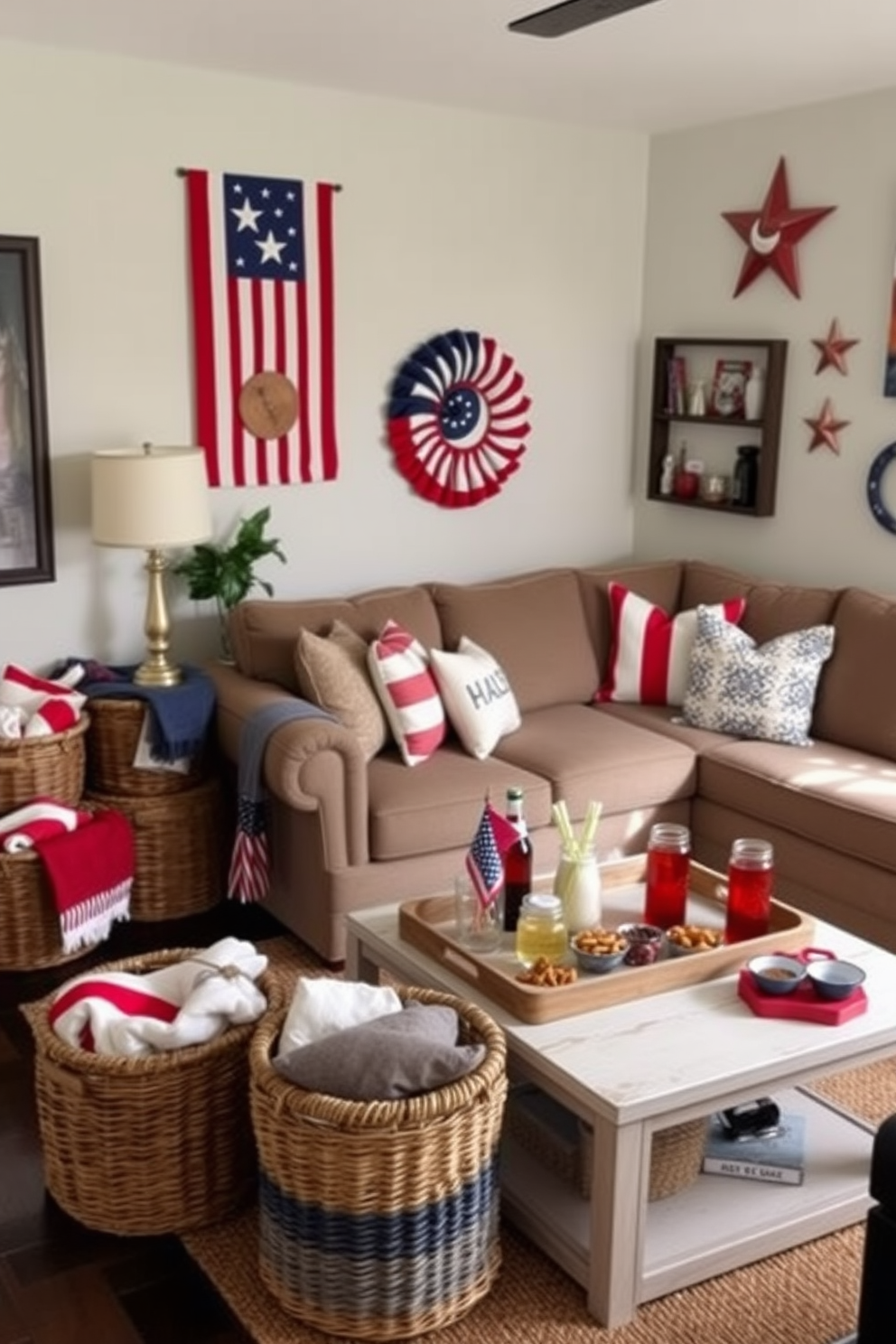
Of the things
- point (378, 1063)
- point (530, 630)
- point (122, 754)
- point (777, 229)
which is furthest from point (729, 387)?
point (378, 1063)

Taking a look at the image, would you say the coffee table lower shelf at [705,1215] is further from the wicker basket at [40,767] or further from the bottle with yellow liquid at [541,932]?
the wicker basket at [40,767]

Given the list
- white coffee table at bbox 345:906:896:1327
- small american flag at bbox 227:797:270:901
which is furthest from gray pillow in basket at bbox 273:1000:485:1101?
small american flag at bbox 227:797:270:901

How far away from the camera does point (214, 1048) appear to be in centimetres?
250

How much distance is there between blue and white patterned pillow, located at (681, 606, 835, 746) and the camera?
13.5 ft

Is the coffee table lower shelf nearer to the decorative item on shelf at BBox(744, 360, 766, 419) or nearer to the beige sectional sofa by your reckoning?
the beige sectional sofa

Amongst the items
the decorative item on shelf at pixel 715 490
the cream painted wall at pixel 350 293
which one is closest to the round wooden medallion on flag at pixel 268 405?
the cream painted wall at pixel 350 293

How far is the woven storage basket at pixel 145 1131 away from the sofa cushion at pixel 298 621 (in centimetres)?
162

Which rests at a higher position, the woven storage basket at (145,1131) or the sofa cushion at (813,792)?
the sofa cushion at (813,792)

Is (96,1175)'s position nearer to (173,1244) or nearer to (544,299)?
(173,1244)

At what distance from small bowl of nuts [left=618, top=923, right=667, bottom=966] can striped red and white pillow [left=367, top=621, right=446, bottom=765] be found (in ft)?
3.97

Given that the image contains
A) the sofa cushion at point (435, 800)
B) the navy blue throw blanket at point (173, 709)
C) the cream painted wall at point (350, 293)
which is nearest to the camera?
the sofa cushion at point (435, 800)

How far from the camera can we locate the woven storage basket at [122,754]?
152 inches

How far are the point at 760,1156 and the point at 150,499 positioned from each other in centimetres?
231

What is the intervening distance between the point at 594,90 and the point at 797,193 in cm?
77
